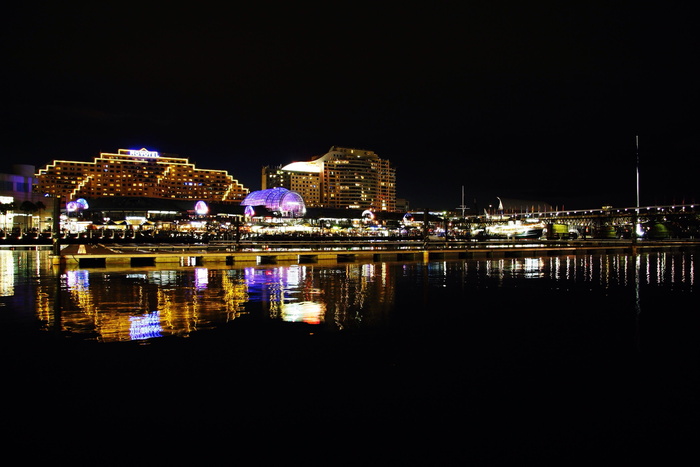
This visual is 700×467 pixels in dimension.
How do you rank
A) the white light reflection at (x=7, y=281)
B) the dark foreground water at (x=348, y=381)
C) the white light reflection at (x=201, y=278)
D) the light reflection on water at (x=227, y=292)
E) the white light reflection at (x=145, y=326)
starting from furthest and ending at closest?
1. the white light reflection at (x=201, y=278)
2. the white light reflection at (x=7, y=281)
3. the light reflection on water at (x=227, y=292)
4. the white light reflection at (x=145, y=326)
5. the dark foreground water at (x=348, y=381)

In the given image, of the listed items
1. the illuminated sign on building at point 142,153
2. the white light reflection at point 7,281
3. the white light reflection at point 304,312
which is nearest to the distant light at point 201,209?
the white light reflection at point 7,281

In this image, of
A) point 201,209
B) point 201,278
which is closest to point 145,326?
point 201,278

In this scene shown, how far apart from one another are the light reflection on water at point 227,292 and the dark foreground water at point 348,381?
133 mm

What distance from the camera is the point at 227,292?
15.2 metres

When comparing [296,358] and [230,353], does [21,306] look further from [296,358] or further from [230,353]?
[296,358]

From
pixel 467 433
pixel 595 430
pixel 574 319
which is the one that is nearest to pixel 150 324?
pixel 467 433

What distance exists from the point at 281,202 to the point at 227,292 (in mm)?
100373

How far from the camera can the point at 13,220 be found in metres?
71.4

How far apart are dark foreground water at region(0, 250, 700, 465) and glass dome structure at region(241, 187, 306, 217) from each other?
10075cm

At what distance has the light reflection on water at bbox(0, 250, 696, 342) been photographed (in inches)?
411

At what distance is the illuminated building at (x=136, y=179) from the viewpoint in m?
160

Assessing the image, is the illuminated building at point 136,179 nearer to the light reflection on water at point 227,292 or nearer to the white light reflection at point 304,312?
the light reflection on water at point 227,292

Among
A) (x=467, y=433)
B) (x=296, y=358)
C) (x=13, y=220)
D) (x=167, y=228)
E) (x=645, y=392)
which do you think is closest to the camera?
(x=467, y=433)

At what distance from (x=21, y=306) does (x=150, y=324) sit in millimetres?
4612
